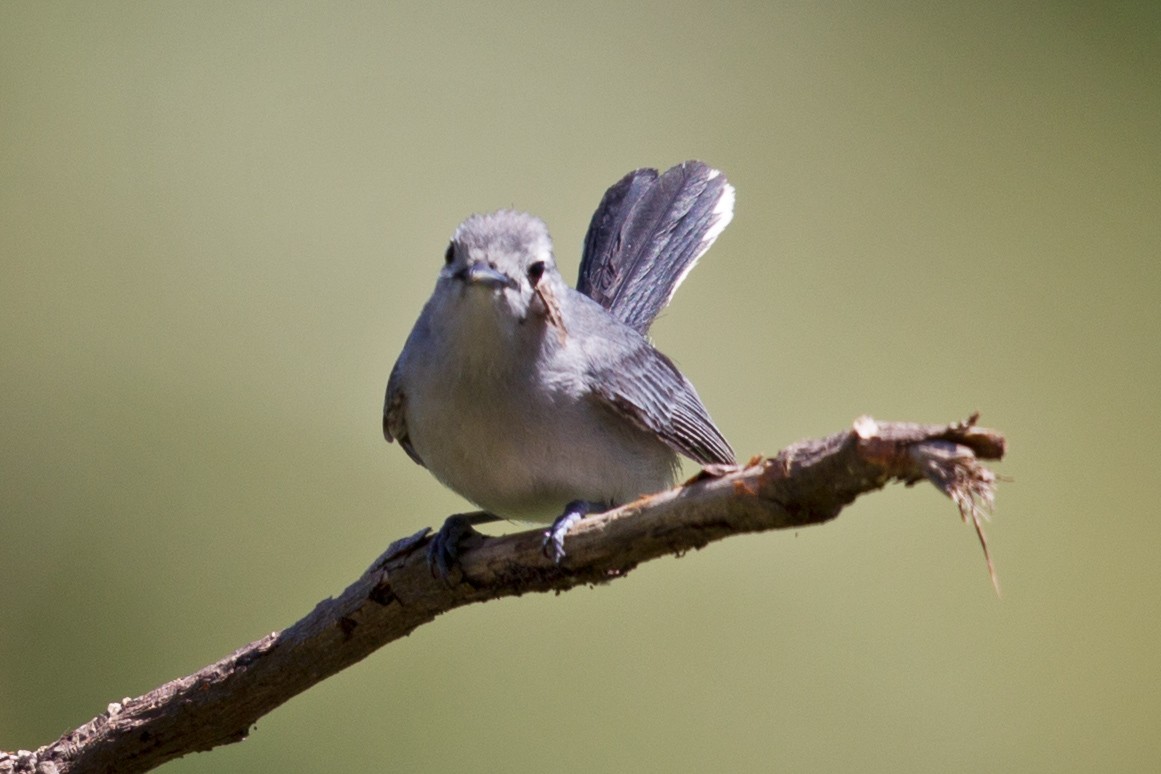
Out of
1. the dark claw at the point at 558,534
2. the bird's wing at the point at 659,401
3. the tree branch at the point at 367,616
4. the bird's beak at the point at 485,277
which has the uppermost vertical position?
the bird's beak at the point at 485,277

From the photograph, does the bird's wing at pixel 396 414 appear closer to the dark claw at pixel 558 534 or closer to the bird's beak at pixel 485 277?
the bird's beak at pixel 485 277

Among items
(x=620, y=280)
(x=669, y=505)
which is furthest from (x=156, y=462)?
(x=669, y=505)

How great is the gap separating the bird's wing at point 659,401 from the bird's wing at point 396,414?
404 mm

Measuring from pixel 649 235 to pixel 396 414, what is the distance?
898 millimetres

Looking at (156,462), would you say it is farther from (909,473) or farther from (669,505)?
(909,473)

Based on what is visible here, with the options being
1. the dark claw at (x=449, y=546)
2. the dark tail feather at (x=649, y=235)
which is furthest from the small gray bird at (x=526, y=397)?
the dark tail feather at (x=649, y=235)

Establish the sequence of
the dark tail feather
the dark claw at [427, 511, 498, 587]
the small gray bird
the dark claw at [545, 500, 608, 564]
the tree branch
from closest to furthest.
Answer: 1. the tree branch
2. the dark claw at [545, 500, 608, 564]
3. the dark claw at [427, 511, 498, 587]
4. the small gray bird
5. the dark tail feather

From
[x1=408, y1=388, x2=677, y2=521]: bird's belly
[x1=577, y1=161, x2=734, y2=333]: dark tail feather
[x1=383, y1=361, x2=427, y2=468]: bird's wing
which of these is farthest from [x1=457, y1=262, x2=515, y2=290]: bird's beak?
[x1=577, y1=161, x2=734, y2=333]: dark tail feather

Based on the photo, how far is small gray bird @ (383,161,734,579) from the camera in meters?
2.14

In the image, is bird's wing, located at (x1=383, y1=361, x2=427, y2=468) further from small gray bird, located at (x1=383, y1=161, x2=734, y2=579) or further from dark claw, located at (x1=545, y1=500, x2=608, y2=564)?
dark claw, located at (x1=545, y1=500, x2=608, y2=564)

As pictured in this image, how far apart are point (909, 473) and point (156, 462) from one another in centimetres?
306

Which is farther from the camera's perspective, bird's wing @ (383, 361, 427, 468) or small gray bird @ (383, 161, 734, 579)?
bird's wing @ (383, 361, 427, 468)

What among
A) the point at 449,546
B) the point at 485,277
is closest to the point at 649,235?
the point at 485,277

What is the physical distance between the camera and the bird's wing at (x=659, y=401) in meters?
2.31
